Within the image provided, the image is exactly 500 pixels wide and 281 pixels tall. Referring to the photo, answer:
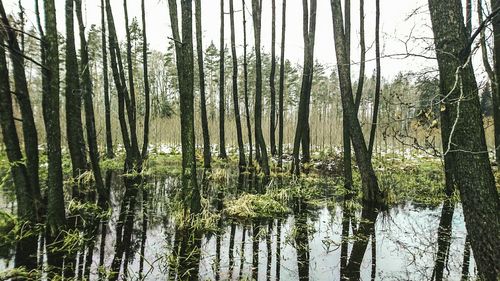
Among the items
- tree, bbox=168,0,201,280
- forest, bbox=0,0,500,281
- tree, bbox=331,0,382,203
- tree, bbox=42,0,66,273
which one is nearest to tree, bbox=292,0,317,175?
forest, bbox=0,0,500,281

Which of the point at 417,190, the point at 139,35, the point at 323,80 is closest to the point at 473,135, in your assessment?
the point at 417,190

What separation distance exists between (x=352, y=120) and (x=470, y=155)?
4181 mm

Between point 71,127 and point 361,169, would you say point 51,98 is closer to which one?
point 71,127

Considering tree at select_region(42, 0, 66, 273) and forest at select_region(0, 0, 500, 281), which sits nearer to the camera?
forest at select_region(0, 0, 500, 281)

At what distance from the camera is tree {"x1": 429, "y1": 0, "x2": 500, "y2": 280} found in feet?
8.00

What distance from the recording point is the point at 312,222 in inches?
215

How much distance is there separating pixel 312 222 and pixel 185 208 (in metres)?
2.03

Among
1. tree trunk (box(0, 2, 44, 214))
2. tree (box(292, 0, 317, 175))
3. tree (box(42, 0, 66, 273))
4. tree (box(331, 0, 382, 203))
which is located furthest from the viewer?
tree (box(292, 0, 317, 175))

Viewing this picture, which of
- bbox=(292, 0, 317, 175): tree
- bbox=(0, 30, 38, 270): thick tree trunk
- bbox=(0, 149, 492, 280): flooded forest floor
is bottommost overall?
bbox=(0, 149, 492, 280): flooded forest floor

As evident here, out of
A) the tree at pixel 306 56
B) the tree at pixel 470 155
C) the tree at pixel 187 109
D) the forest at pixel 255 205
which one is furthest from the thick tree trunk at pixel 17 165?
the tree at pixel 306 56

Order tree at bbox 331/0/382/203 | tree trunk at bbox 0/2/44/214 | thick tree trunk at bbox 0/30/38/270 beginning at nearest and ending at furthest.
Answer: thick tree trunk at bbox 0/30/38/270, tree trunk at bbox 0/2/44/214, tree at bbox 331/0/382/203

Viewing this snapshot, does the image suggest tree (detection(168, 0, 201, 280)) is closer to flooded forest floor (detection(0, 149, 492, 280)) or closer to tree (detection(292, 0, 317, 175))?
flooded forest floor (detection(0, 149, 492, 280))

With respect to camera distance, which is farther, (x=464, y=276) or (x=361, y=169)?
(x=361, y=169)

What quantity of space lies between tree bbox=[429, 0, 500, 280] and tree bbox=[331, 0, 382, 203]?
13.1ft
